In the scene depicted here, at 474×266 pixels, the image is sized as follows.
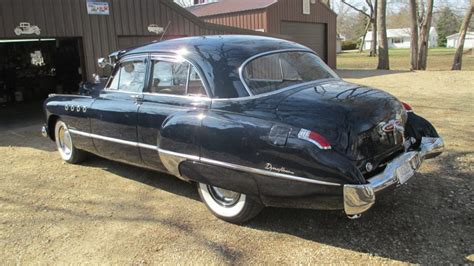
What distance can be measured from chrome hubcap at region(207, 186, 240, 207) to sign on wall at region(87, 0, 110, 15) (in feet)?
27.2

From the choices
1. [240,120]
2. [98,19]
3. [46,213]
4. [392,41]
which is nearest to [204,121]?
[240,120]

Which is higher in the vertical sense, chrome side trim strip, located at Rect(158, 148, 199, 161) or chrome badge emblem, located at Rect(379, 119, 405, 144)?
chrome badge emblem, located at Rect(379, 119, 405, 144)

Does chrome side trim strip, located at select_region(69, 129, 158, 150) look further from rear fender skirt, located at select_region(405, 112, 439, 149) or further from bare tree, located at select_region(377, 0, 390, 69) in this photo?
bare tree, located at select_region(377, 0, 390, 69)

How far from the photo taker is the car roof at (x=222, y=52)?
12.9 ft

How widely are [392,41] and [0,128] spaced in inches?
4572

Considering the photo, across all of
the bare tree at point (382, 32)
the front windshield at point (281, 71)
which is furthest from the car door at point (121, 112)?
the bare tree at point (382, 32)

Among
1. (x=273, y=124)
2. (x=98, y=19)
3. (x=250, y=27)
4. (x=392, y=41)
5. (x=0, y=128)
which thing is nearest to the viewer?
(x=273, y=124)

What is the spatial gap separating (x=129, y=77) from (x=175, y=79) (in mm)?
908

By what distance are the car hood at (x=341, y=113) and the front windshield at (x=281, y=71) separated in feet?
0.98

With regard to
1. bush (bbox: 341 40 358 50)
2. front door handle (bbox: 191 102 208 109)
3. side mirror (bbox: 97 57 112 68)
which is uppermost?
bush (bbox: 341 40 358 50)

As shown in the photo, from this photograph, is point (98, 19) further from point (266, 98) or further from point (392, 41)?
point (392, 41)

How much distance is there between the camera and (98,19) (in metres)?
11.0

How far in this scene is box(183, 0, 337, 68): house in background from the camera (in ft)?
65.4

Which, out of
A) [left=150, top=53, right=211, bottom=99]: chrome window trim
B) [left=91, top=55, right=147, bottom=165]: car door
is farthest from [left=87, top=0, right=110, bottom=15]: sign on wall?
[left=150, top=53, right=211, bottom=99]: chrome window trim
